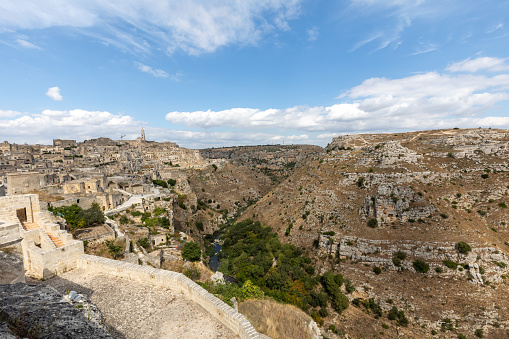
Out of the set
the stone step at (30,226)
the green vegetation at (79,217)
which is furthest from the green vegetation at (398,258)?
the stone step at (30,226)

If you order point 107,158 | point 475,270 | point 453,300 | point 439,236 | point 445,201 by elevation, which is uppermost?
point 107,158

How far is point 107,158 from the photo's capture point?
69562mm

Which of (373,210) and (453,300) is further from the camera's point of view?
(373,210)

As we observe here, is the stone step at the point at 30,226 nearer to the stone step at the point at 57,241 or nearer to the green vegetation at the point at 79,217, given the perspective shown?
the stone step at the point at 57,241

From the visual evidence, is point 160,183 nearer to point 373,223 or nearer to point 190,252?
point 190,252

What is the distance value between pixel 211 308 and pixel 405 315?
2235cm

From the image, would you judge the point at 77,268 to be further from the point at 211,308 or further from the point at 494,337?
the point at 494,337

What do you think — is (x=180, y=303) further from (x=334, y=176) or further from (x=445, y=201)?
(x=334, y=176)

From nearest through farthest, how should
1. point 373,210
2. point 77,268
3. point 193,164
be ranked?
point 77,268, point 373,210, point 193,164

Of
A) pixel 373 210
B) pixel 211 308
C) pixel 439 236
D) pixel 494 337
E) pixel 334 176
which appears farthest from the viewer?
pixel 334 176

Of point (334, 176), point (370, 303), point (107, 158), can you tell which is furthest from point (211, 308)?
point (107, 158)

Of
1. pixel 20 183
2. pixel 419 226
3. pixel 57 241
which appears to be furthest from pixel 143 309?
pixel 419 226

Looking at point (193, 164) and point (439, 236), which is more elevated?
point (193, 164)

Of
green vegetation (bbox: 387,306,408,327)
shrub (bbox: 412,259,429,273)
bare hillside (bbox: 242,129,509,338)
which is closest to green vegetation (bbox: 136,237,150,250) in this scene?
bare hillside (bbox: 242,129,509,338)
